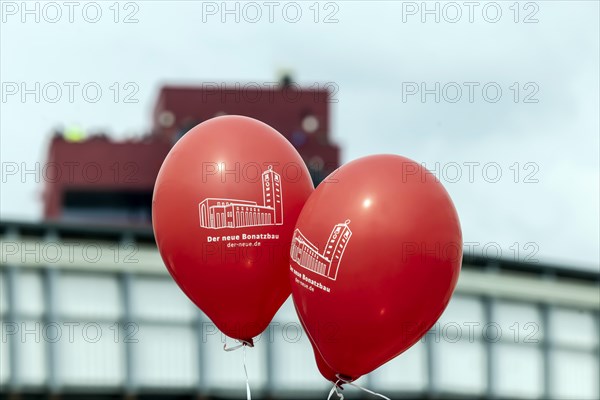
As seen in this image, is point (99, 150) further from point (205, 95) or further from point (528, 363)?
point (528, 363)

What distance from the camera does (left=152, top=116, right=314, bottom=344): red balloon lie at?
6156mm

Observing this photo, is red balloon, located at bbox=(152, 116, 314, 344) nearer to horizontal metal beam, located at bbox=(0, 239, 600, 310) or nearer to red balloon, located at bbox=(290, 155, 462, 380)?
red balloon, located at bbox=(290, 155, 462, 380)

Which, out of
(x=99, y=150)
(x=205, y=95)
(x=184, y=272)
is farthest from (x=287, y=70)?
(x=184, y=272)

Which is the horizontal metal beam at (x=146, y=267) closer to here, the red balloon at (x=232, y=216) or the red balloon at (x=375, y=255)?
the red balloon at (x=232, y=216)

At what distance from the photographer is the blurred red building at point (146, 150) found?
40.0 meters

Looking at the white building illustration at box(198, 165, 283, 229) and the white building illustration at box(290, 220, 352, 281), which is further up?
the white building illustration at box(198, 165, 283, 229)

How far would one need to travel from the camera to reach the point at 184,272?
6320 millimetres

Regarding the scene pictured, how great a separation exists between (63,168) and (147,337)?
21.5 m

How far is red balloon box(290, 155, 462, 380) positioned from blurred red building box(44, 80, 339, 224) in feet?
109

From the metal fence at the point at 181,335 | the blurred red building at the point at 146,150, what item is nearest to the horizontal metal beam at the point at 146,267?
the metal fence at the point at 181,335

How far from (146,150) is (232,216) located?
35.3 metres

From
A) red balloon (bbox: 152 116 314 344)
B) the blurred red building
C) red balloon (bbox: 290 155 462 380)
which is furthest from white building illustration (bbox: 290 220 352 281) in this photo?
the blurred red building

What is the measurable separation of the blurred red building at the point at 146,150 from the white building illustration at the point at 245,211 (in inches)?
1296

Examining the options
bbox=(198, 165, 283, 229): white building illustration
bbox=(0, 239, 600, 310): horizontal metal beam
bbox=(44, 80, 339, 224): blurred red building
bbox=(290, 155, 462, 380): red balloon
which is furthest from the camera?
bbox=(44, 80, 339, 224): blurred red building
